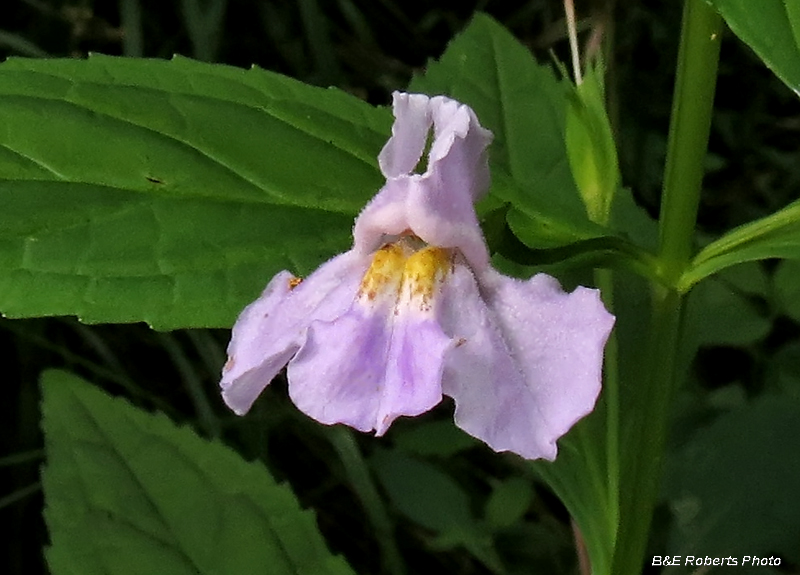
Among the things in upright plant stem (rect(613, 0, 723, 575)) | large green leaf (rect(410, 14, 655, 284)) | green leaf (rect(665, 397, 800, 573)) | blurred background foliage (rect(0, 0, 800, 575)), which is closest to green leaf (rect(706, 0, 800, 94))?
upright plant stem (rect(613, 0, 723, 575))

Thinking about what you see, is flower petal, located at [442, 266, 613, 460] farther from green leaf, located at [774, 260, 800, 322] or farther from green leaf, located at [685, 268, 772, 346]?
green leaf, located at [774, 260, 800, 322]

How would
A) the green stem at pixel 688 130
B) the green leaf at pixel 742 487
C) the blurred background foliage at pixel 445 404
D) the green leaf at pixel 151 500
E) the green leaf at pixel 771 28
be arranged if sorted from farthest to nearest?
the blurred background foliage at pixel 445 404
the green leaf at pixel 742 487
the green leaf at pixel 151 500
the green stem at pixel 688 130
the green leaf at pixel 771 28

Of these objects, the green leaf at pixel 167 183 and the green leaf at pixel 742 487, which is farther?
the green leaf at pixel 742 487

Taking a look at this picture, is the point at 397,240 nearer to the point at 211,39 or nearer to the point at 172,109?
the point at 172,109

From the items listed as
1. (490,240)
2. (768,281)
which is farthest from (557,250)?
(768,281)

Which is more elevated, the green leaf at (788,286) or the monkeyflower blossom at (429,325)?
the green leaf at (788,286)

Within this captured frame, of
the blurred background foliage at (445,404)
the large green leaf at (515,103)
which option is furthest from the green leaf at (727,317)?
the large green leaf at (515,103)

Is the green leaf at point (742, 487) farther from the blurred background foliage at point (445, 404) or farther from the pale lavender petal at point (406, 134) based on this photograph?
the pale lavender petal at point (406, 134)
